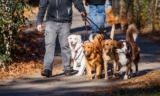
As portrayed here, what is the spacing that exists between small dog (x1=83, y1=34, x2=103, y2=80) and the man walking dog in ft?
3.04

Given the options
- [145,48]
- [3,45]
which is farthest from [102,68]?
[145,48]

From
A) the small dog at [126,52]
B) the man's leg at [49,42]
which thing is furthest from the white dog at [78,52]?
the small dog at [126,52]

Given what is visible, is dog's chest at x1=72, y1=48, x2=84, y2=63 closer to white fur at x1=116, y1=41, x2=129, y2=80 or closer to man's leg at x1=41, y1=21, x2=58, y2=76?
man's leg at x1=41, y1=21, x2=58, y2=76

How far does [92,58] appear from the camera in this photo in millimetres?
11898

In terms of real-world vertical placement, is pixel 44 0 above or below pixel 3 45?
above

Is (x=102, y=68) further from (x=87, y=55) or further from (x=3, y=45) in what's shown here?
(x=3, y=45)

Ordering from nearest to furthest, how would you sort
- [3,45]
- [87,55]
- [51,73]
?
1. [87,55]
2. [51,73]
3. [3,45]

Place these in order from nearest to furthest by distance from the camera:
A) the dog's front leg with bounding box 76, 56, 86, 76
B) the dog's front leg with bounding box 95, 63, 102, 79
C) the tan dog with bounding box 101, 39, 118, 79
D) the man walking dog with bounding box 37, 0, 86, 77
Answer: the tan dog with bounding box 101, 39, 118, 79 → the dog's front leg with bounding box 95, 63, 102, 79 → the man walking dog with bounding box 37, 0, 86, 77 → the dog's front leg with bounding box 76, 56, 86, 76

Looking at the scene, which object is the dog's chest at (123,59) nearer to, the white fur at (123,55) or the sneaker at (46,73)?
the white fur at (123,55)

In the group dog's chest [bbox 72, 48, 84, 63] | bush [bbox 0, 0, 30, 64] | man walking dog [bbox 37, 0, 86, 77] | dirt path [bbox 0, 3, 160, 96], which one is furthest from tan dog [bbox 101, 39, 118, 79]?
bush [bbox 0, 0, 30, 64]

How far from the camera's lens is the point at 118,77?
40.1 feet

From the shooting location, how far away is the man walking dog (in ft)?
40.7

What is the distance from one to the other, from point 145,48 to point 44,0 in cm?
684

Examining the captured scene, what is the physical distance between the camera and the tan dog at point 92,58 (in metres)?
11.8
